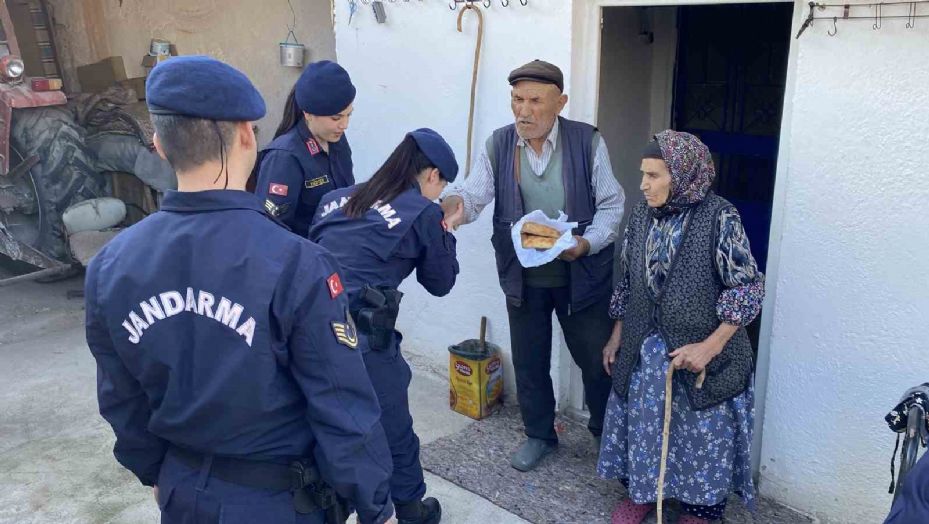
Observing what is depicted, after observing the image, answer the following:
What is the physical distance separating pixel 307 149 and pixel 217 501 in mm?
1843

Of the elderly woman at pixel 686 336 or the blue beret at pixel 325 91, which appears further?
the blue beret at pixel 325 91

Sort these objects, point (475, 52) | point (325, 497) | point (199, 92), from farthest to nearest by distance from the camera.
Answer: point (475, 52) < point (325, 497) < point (199, 92)

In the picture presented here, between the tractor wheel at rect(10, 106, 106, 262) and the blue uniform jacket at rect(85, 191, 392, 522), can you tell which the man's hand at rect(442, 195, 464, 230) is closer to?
the blue uniform jacket at rect(85, 191, 392, 522)

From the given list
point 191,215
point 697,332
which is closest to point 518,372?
point 697,332

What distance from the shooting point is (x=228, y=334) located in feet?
5.34

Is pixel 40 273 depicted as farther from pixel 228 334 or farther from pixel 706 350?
pixel 706 350

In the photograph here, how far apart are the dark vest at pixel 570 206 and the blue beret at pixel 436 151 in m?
0.61

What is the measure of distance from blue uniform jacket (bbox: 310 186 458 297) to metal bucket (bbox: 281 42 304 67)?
467cm

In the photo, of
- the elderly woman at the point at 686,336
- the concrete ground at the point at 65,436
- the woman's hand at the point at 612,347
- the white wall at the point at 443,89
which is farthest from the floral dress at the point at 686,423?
the white wall at the point at 443,89

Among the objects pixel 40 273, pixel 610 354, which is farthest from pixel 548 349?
pixel 40 273

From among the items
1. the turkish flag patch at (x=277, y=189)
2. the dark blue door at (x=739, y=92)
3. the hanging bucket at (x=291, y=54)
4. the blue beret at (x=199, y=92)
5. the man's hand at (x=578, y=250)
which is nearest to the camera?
the blue beret at (x=199, y=92)

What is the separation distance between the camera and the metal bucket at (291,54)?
7016mm

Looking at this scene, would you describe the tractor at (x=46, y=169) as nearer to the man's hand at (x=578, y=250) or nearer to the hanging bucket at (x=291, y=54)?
the hanging bucket at (x=291, y=54)

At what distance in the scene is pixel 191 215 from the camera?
5.40 feet
